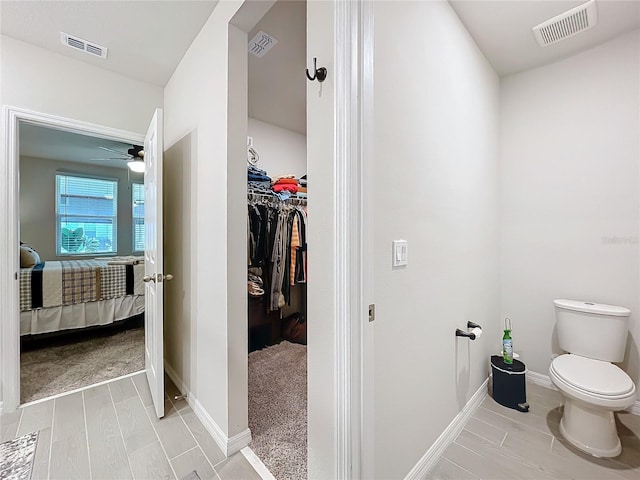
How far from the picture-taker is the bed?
283 centimetres

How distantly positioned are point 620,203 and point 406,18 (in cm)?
193

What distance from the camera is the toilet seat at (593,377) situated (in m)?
1.44

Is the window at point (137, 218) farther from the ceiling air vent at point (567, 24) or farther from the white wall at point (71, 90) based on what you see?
the ceiling air vent at point (567, 24)

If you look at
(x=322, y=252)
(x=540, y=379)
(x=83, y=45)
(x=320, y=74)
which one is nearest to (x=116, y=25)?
(x=83, y=45)

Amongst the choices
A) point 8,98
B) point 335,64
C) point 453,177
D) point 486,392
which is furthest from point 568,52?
point 8,98

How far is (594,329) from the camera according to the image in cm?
182

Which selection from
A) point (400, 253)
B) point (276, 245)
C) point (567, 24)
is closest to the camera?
point (400, 253)

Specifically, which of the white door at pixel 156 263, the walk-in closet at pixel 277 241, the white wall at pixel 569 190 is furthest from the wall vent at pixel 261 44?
the white wall at pixel 569 190

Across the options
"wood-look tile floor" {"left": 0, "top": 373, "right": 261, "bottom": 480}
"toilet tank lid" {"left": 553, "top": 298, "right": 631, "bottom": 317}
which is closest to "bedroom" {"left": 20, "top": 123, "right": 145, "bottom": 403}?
"wood-look tile floor" {"left": 0, "top": 373, "right": 261, "bottom": 480}

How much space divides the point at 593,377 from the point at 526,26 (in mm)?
2160

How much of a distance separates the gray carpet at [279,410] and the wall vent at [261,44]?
8.18 feet

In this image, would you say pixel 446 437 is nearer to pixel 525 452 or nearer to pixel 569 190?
pixel 525 452

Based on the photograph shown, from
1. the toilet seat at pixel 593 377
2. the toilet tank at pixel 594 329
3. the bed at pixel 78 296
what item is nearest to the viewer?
the toilet seat at pixel 593 377

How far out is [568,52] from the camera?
2037 millimetres
